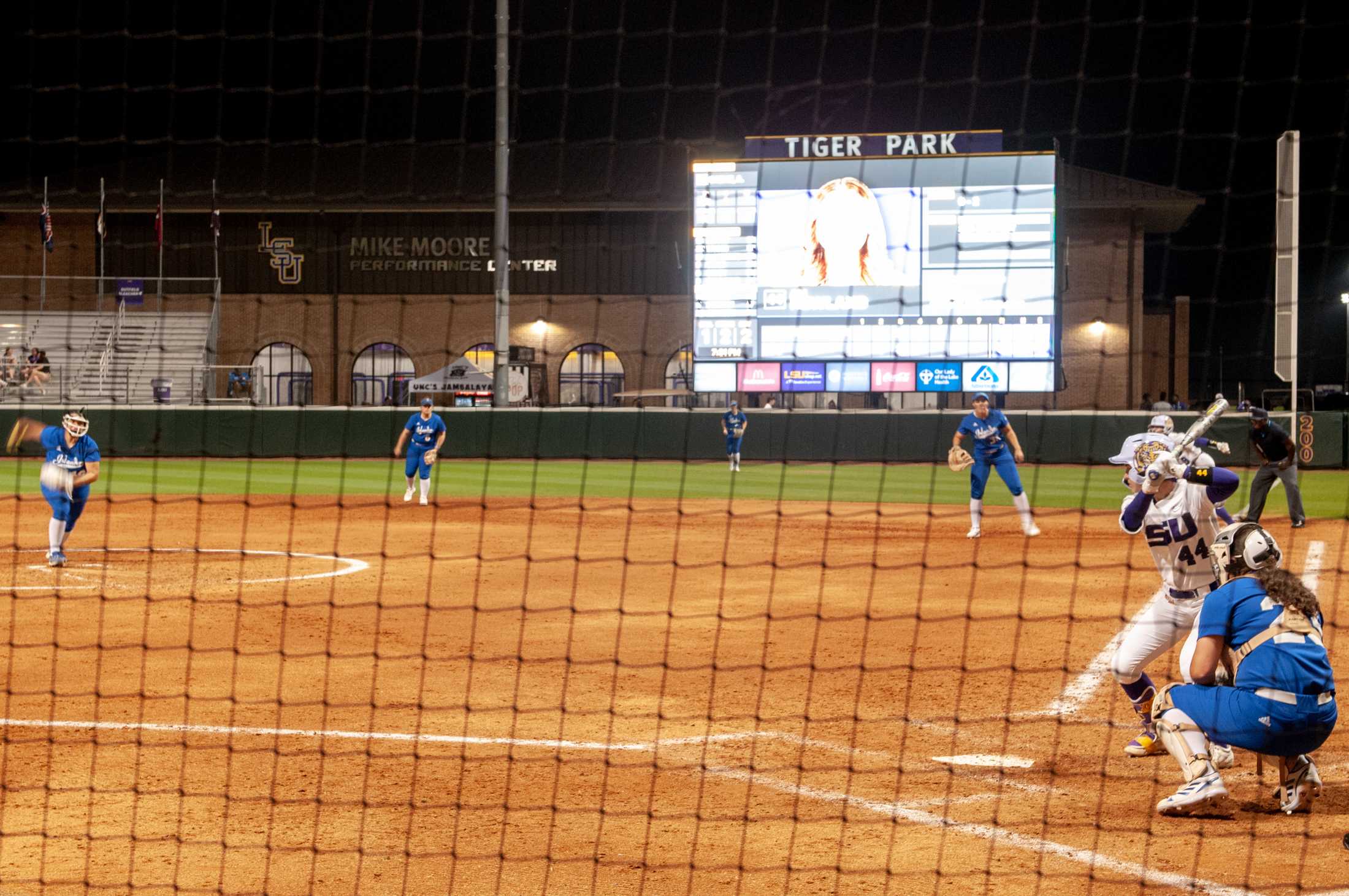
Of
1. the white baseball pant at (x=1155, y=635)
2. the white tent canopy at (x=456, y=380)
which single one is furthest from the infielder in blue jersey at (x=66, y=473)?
the white tent canopy at (x=456, y=380)

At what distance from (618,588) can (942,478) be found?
55.8ft

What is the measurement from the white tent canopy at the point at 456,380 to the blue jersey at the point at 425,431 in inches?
733

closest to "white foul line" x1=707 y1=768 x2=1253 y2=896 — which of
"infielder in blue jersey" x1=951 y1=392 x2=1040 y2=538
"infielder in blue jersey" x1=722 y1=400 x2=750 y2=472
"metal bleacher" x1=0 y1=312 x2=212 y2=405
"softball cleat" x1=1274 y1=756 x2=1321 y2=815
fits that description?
"softball cleat" x1=1274 y1=756 x2=1321 y2=815

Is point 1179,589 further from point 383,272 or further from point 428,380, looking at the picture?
point 383,272

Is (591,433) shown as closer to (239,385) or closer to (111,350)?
(239,385)

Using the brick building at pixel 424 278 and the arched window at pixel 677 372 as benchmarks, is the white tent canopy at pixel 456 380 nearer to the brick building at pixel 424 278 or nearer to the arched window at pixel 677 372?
the brick building at pixel 424 278

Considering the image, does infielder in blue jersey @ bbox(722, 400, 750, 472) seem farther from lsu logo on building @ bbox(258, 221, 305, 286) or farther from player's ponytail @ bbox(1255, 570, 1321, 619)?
player's ponytail @ bbox(1255, 570, 1321, 619)

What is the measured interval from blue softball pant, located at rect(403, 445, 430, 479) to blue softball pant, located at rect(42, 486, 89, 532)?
7471 mm

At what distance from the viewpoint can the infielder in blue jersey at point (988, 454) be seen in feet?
55.6

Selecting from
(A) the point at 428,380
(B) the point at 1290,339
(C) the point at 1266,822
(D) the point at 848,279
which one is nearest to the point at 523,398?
(A) the point at 428,380

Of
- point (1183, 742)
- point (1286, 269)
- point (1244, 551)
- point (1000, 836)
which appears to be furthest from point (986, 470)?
point (1000, 836)

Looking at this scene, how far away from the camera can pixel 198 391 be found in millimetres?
40094

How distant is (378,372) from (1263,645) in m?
41.4

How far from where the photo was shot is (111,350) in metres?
39.2
